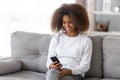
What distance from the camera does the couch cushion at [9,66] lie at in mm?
2614

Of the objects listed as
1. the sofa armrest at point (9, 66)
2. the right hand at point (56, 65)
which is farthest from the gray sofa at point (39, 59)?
the right hand at point (56, 65)

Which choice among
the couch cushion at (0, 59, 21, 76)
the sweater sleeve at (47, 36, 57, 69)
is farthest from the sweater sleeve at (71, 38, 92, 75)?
the couch cushion at (0, 59, 21, 76)

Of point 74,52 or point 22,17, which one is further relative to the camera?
point 22,17

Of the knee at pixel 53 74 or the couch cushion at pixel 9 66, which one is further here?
the couch cushion at pixel 9 66

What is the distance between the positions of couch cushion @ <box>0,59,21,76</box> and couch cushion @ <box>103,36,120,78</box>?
35.6 inches

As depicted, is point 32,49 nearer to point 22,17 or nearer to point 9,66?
point 9,66

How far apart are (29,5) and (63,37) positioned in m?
1.42

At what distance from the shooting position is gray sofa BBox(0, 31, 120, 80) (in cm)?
251

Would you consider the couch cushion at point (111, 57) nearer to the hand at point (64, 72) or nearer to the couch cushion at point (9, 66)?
the hand at point (64, 72)

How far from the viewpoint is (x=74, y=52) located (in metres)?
2.44

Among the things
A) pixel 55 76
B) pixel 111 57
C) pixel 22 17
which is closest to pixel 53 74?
pixel 55 76

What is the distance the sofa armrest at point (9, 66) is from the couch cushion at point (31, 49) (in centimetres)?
8

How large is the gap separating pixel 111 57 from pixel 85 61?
0.28 meters

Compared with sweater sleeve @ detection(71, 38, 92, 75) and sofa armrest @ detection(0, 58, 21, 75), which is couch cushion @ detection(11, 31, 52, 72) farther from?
sweater sleeve @ detection(71, 38, 92, 75)
